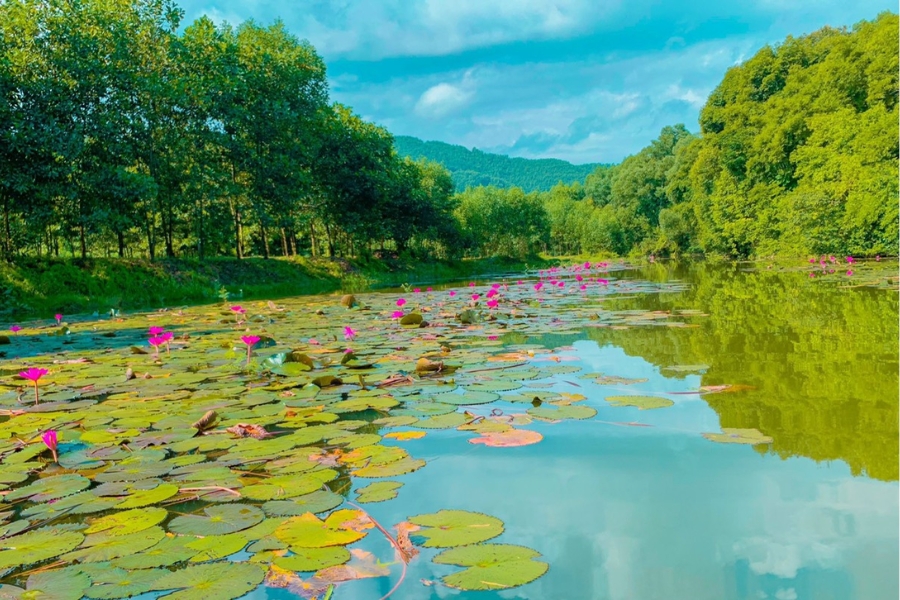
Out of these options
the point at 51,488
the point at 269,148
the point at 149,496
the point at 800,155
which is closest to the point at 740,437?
the point at 149,496

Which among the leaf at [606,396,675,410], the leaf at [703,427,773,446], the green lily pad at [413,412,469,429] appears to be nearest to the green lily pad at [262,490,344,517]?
the green lily pad at [413,412,469,429]

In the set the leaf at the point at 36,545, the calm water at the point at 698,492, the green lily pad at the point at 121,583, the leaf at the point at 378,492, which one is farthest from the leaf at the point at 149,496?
the calm water at the point at 698,492

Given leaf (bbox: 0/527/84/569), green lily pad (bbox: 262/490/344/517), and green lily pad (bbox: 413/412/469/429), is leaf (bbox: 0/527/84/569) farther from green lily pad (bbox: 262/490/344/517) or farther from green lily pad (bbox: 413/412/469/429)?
green lily pad (bbox: 413/412/469/429)

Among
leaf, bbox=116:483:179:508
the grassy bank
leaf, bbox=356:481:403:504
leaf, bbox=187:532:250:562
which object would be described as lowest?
leaf, bbox=356:481:403:504

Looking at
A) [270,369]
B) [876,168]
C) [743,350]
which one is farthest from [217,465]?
[876,168]

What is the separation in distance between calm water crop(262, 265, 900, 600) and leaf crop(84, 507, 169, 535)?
669 mm

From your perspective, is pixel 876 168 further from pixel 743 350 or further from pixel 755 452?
pixel 755 452

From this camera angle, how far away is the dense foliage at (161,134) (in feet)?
47.3

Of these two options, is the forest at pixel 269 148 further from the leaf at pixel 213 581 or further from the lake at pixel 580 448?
the leaf at pixel 213 581

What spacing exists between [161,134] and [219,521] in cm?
1964

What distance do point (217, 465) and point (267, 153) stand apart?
2257 cm

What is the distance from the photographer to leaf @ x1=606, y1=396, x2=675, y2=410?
3283mm

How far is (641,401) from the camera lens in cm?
336

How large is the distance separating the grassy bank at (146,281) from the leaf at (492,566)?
11.5 m
